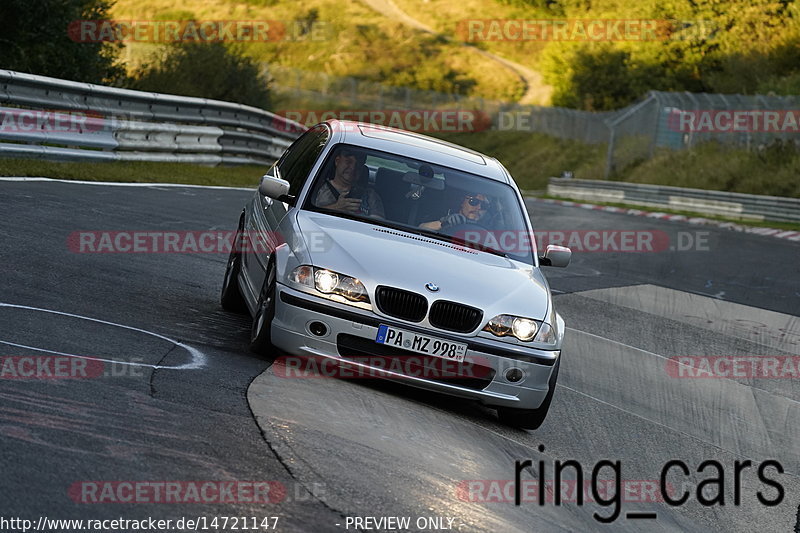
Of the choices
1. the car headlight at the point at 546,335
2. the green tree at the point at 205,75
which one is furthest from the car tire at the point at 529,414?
the green tree at the point at 205,75

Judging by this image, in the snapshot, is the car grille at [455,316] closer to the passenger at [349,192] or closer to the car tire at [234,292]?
the passenger at [349,192]

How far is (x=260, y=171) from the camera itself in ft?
83.6

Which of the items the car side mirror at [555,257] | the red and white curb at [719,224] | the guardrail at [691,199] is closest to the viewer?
the car side mirror at [555,257]

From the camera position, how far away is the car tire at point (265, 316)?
23.5 ft

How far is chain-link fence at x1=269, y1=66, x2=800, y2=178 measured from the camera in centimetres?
3666

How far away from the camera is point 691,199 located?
33125 millimetres

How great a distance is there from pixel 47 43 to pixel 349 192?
764 inches

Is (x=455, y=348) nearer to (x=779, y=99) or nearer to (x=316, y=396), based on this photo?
(x=316, y=396)

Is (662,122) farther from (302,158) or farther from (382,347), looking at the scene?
(382,347)

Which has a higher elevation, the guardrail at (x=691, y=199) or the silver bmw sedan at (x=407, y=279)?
the silver bmw sedan at (x=407, y=279)

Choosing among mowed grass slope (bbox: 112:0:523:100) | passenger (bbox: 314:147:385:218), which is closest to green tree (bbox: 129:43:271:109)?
passenger (bbox: 314:147:385:218)

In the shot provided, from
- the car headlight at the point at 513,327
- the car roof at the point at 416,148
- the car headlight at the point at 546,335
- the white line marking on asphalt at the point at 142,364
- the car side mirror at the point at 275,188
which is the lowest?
the white line marking on asphalt at the point at 142,364

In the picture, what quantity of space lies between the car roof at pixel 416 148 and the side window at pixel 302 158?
0.43ft

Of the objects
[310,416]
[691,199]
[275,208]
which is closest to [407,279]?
[310,416]
